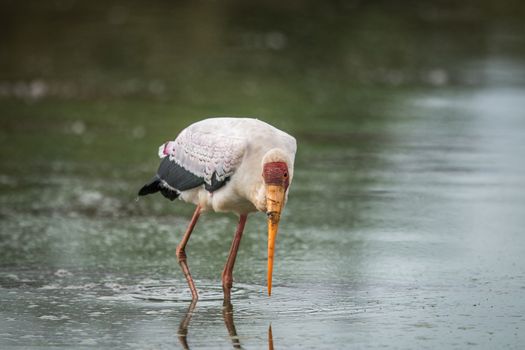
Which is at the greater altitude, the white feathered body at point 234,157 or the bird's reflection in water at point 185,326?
the white feathered body at point 234,157

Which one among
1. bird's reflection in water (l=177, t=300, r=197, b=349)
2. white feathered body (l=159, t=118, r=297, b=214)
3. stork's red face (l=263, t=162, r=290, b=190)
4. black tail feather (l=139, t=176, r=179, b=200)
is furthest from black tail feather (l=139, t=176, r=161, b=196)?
stork's red face (l=263, t=162, r=290, b=190)

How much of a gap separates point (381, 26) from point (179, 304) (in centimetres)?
1365

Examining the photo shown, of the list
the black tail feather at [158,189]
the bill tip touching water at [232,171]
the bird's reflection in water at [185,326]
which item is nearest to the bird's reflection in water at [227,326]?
the bird's reflection in water at [185,326]

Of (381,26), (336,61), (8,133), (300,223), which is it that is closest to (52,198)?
(300,223)

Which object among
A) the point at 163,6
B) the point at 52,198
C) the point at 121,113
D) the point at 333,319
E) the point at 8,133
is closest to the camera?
the point at 333,319

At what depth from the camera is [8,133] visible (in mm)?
11555

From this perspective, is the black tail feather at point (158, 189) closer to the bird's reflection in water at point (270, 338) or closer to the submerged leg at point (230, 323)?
the submerged leg at point (230, 323)

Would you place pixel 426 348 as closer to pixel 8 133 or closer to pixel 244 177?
pixel 244 177

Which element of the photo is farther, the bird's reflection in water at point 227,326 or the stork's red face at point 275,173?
the stork's red face at point 275,173

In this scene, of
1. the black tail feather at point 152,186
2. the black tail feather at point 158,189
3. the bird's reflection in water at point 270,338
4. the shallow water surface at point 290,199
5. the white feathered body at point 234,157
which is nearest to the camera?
the bird's reflection in water at point 270,338

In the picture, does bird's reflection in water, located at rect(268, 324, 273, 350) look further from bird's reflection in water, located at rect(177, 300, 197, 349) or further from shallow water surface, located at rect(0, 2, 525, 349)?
bird's reflection in water, located at rect(177, 300, 197, 349)

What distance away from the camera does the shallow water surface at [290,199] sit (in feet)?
19.6

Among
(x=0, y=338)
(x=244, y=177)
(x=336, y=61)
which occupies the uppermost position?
(x=336, y=61)

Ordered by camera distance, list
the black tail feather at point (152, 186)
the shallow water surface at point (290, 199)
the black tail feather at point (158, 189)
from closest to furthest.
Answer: the shallow water surface at point (290, 199) < the black tail feather at point (158, 189) < the black tail feather at point (152, 186)
